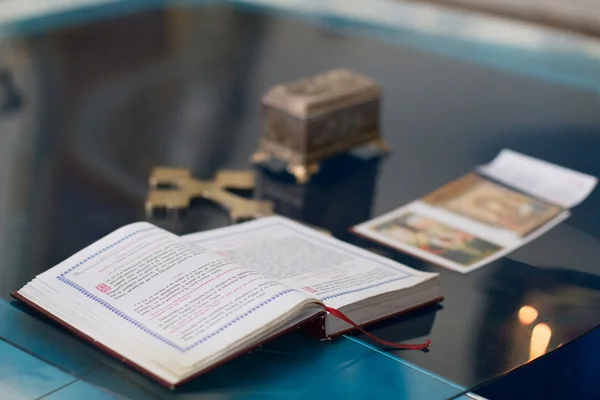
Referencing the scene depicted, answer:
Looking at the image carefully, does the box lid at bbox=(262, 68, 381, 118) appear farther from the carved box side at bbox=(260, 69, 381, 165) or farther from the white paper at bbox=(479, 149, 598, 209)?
the white paper at bbox=(479, 149, 598, 209)

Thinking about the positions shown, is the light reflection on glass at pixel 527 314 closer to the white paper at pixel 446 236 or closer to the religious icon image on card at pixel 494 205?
the white paper at pixel 446 236

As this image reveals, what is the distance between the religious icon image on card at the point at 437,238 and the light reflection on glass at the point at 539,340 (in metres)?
0.22

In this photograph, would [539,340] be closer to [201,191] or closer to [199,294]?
[199,294]

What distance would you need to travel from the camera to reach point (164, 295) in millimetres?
1245

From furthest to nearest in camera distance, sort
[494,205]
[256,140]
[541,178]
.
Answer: [256,140] < [541,178] < [494,205]

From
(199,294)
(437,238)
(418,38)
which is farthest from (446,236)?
(418,38)

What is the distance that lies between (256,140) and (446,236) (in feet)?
2.10

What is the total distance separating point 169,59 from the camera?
8.48 feet

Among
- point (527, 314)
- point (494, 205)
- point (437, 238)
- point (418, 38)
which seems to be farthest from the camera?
point (418, 38)

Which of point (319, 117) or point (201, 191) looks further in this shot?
point (319, 117)

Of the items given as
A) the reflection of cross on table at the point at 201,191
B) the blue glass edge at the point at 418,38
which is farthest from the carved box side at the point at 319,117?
the blue glass edge at the point at 418,38

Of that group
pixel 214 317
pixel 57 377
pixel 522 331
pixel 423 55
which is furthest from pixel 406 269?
pixel 423 55

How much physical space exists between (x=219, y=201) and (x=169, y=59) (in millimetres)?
951

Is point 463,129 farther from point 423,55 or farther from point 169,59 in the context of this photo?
point 169,59
